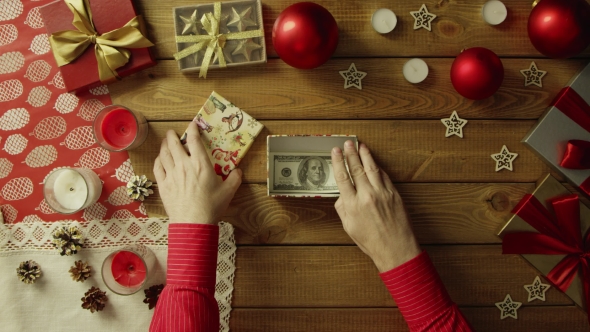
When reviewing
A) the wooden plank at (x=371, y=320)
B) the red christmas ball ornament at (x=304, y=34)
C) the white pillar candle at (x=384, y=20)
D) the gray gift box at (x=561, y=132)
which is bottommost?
the wooden plank at (x=371, y=320)

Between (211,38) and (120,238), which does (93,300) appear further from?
(211,38)

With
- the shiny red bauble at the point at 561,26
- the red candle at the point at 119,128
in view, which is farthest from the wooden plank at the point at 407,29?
the red candle at the point at 119,128

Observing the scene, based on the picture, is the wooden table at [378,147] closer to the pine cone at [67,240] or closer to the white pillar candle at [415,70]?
the white pillar candle at [415,70]

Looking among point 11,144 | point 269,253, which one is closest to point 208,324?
point 269,253

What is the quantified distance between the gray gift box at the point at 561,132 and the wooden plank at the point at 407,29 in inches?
4.4

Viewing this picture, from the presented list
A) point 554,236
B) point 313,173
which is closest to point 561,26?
point 554,236

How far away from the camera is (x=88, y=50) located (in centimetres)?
120

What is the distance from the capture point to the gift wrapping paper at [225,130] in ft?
3.94

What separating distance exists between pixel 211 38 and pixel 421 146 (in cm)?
64

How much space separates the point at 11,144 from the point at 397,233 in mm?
1086

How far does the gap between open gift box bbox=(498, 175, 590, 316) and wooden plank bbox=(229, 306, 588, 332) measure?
0.25 ft

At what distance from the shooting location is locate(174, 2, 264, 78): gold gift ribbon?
1176 millimetres

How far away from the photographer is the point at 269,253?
1.24 meters

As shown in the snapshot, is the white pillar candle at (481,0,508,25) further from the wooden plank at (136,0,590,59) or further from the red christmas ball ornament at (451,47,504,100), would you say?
the red christmas ball ornament at (451,47,504,100)
